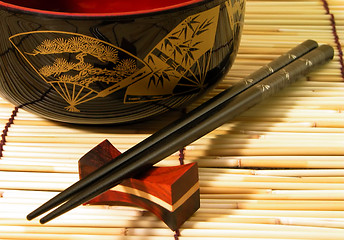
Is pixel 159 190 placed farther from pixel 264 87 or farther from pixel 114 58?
pixel 264 87

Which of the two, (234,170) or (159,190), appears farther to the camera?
(234,170)

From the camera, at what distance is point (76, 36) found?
0.67 meters

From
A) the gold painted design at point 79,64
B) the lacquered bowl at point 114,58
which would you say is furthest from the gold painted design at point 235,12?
the gold painted design at point 79,64

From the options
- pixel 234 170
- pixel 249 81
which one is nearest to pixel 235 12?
pixel 249 81

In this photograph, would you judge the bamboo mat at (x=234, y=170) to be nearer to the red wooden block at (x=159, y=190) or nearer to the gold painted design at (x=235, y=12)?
the red wooden block at (x=159, y=190)

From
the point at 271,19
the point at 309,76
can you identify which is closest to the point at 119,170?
Answer: the point at 309,76

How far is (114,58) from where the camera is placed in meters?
0.69

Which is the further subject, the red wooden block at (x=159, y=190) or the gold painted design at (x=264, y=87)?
the gold painted design at (x=264, y=87)

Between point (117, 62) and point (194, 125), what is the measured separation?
13cm

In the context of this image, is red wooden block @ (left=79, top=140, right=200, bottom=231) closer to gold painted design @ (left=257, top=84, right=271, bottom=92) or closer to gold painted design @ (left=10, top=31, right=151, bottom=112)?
gold painted design @ (left=10, top=31, right=151, bottom=112)

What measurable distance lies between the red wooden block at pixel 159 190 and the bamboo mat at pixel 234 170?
0.02m

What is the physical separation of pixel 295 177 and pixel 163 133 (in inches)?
7.4

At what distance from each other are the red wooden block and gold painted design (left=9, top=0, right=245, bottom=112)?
0.08m

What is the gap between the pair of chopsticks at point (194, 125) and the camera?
0.61m
